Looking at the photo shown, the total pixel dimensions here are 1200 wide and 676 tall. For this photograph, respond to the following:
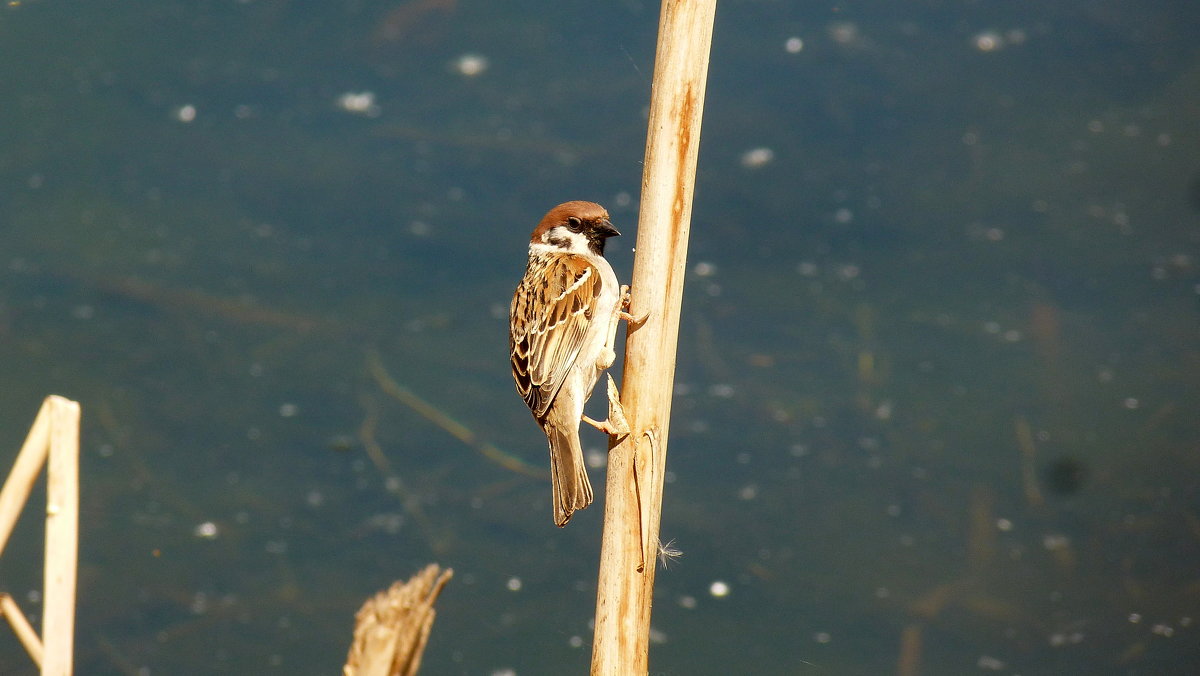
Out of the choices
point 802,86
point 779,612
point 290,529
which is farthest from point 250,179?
point 779,612

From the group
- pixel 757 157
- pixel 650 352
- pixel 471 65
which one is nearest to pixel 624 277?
pixel 757 157

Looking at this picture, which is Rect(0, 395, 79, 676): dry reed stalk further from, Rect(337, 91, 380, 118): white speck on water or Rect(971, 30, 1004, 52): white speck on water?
Rect(971, 30, 1004, 52): white speck on water

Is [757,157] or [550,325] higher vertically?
[757,157]

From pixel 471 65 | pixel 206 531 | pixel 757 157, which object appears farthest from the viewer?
pixel 471 65

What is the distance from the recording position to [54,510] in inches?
78.0

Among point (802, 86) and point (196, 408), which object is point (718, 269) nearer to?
point (802, 86)

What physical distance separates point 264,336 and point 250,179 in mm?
780

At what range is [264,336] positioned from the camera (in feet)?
16.6

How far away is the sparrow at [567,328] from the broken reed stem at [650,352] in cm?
50

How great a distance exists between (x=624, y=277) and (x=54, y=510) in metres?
3.27

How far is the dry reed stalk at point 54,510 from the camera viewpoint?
1.98m

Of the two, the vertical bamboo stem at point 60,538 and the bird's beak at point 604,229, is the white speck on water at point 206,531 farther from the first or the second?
the vertical bamboo stem at point 60,538

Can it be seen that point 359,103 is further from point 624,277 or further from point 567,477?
point 567,477

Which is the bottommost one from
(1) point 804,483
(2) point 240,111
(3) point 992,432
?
(1) point 804,483
